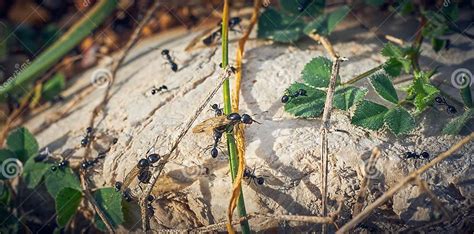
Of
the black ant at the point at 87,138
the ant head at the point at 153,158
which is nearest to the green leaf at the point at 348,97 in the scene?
the ant head at the point at 153,158

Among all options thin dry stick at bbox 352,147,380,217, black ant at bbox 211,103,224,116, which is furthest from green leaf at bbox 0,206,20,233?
thin dry stick at bbox 352,147,380,217

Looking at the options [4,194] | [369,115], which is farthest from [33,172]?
[369,115]

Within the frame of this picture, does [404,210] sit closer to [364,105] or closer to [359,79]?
[364,105]

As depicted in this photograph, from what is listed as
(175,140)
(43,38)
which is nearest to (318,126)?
(175,140)

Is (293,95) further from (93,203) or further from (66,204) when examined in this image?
(66,204)

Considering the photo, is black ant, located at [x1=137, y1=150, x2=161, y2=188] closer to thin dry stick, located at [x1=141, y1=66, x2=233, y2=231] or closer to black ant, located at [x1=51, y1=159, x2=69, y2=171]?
thin dry stick, located at [x1=141, y1=66, x2=233, y2=231]
